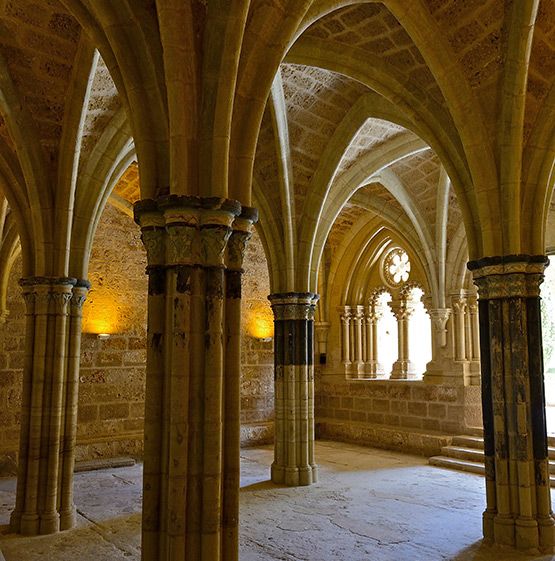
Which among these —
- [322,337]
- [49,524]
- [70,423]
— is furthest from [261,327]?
[49,524]

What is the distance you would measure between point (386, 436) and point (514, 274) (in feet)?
22.3

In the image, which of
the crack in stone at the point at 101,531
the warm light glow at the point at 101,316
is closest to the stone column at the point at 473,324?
the warm light glow at the point at 101,316

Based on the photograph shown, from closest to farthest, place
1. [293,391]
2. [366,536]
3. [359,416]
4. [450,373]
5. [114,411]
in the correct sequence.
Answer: [366,536]
[293,391]
[114,411]
[450,373]
[359,416]

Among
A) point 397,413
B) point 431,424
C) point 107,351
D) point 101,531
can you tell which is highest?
point 107,351

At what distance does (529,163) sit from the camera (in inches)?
233

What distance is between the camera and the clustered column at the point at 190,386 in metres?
3.66

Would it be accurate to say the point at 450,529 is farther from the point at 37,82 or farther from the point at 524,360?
the point at 37,82

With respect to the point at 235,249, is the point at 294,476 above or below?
below

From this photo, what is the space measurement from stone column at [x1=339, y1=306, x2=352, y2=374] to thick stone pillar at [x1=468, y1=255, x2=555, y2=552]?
25.5 feet

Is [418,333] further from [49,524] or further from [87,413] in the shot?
[49,524]

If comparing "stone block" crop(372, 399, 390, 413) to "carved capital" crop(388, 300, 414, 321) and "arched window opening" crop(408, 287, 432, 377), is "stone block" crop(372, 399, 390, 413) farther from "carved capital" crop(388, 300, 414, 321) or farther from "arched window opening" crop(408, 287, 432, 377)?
"carved capital" crop(388, 300, 414, 321)

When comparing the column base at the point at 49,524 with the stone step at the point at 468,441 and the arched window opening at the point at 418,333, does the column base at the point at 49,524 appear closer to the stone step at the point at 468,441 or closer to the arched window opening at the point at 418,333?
the stone step at the point at 468,441

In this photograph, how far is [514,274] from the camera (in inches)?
227

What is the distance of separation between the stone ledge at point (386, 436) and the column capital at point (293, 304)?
3.97 meters
